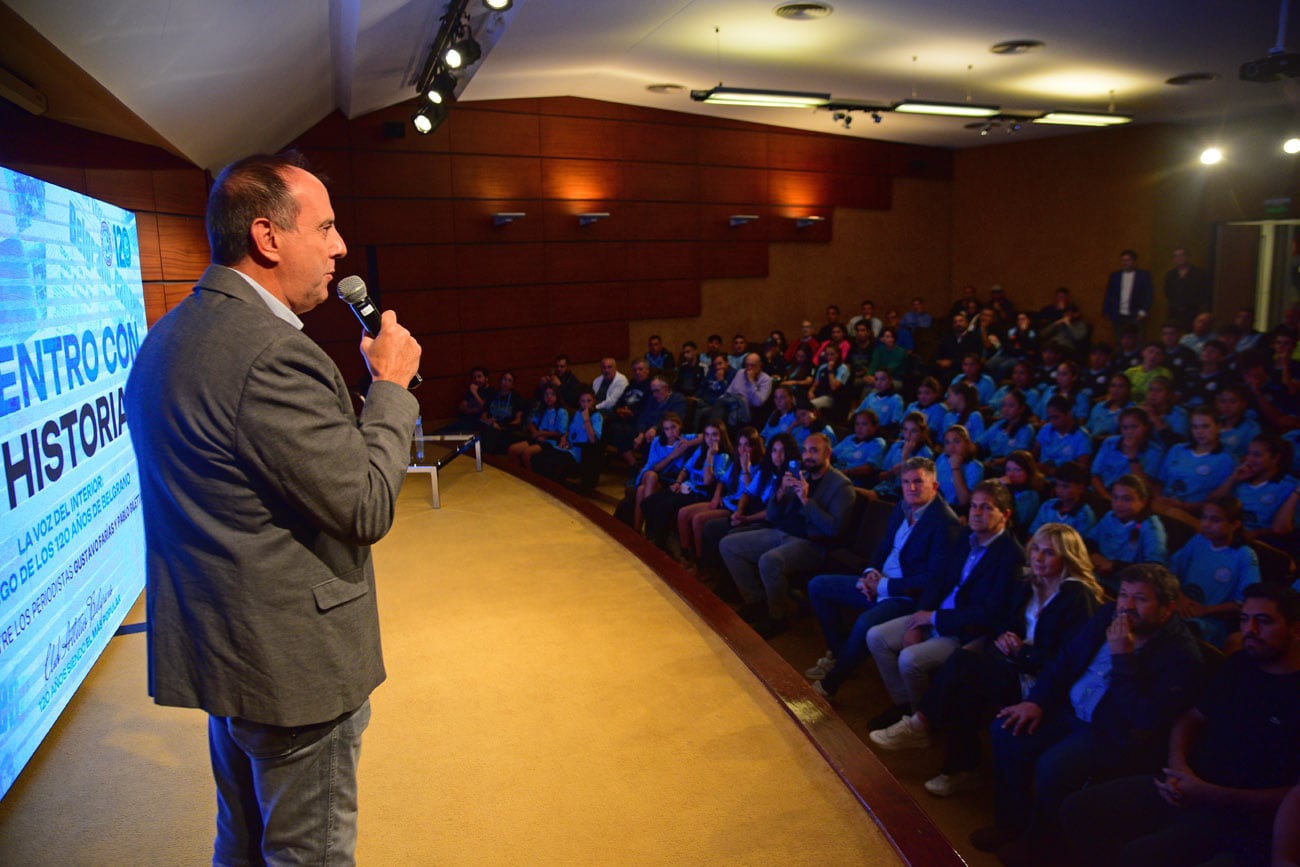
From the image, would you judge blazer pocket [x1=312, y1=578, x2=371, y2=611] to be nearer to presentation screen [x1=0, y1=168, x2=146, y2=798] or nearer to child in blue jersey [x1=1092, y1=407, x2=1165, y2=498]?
presentation screen [x1=0, y1=168, x2=146, y2=798]

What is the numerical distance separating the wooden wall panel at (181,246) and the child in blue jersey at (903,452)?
3792mm

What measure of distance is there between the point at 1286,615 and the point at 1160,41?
532cm

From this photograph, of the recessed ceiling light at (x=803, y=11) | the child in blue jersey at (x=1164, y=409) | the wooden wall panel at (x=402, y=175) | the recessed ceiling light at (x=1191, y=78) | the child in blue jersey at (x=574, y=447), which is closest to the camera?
the child in blue jersey at (x=1164, y=409)

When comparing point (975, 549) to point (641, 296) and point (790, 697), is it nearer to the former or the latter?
point (790, 697)

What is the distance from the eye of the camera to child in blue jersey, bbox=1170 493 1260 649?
9.57 feet

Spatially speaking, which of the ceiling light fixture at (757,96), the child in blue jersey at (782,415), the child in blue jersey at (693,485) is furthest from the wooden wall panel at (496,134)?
the child in blue jersey at (693,485)

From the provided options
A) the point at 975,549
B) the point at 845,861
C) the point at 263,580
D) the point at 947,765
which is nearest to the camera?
the point at 263,580

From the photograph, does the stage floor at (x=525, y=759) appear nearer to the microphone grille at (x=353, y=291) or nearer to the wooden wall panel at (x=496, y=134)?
the microphone grille at (x=353, y=291)

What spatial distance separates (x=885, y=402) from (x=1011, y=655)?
11.4 ft

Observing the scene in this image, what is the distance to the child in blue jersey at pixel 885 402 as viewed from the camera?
19.6ft

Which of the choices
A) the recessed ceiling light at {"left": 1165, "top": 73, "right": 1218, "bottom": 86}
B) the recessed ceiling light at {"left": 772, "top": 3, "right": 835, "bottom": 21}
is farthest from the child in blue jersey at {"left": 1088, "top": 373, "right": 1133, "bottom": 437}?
the recessed ceiling light at {"left": 1165, "top": 73, "right": 1218, "bottom": 86}

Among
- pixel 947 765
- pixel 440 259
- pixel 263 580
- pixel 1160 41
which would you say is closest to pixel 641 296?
pixel 440 259

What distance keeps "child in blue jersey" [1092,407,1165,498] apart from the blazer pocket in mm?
4027

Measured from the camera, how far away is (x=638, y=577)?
336cm
